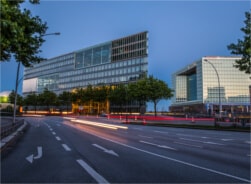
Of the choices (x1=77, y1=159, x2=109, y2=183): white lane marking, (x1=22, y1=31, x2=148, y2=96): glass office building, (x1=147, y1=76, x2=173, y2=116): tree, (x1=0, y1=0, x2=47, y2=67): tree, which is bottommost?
(x1=77, y1=159, x2=109, y2=183): white lane marking

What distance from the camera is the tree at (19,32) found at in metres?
6.73

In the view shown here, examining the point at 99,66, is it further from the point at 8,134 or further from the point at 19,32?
the point at 19,32

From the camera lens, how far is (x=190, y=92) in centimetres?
14588

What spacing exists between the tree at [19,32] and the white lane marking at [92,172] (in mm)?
4211

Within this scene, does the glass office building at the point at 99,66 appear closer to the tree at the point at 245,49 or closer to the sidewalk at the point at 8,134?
the tree at the point at 245,49

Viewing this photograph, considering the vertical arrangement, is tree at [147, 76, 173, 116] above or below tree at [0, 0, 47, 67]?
above

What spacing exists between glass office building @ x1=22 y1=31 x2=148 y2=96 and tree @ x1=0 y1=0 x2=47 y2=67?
9503 cm

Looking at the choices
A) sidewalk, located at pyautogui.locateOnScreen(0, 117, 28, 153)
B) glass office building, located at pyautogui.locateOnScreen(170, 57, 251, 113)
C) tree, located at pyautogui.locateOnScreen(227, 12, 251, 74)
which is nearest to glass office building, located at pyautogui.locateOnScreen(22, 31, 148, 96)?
glass office building, located at pyautogui.locateOnScreen(170, 57, 251, 113)

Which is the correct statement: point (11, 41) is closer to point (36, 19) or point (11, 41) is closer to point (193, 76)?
point (36, 19)

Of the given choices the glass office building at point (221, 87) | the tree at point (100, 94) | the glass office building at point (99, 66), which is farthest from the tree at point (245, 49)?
the glass office building at point (221, 87)

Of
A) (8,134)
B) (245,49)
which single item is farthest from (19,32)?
(245,49)

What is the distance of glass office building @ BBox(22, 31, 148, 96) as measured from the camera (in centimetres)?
11069

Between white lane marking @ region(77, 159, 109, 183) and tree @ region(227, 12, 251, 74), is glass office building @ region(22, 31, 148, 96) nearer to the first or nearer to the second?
tree @ region(227, 12, 251, 74)

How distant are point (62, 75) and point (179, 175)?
145m
